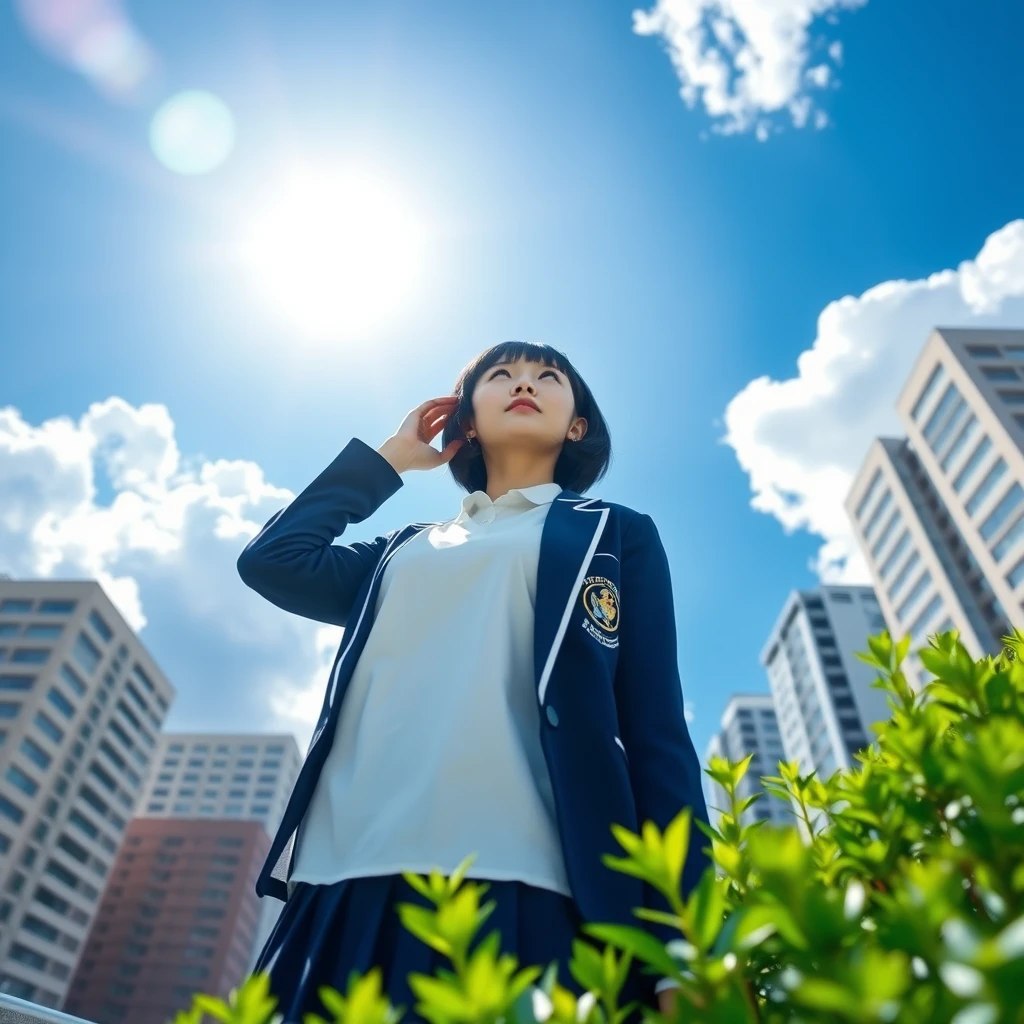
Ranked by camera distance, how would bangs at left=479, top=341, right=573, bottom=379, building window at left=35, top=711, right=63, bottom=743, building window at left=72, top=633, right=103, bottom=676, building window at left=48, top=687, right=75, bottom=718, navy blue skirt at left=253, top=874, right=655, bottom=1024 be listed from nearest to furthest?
navy blue skirt at left=253, top=874, right=655, bottom=1024, bangs at left=479, top=341, right=573, bottom=379, building window at left=35, top=711, right=63, bottom=743, building window at left=48, top=687, right=75, bottom=718, building window at left=72, top=633, right=103, bottom=676

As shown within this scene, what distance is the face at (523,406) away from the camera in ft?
7.92

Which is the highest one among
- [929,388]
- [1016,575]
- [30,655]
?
[929,388]

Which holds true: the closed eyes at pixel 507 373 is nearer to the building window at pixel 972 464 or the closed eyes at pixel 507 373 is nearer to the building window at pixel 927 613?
the building window at pixel 972 464

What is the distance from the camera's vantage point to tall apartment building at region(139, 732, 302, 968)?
9288 cm

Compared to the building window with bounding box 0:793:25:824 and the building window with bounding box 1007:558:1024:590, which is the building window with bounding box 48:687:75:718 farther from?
the building window with bounding box 1007:558:1024:590

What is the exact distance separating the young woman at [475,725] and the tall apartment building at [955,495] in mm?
37738

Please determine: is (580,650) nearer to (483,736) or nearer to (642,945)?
(483,736)

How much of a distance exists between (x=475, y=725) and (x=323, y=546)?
0.91 m

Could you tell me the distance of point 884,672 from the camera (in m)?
0.99

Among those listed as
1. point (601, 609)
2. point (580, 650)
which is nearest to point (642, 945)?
point (580, 650)

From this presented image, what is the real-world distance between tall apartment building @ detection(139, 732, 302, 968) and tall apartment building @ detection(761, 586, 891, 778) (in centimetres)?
6134

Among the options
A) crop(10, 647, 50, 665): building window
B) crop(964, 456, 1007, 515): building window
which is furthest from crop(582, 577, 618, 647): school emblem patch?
crop(10, 647, 50, 665): building window

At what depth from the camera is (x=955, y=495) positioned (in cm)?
3900

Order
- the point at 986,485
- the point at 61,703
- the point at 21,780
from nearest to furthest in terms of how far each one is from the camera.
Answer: the point at 986,485
the point at 21,780
the point at 61,703
